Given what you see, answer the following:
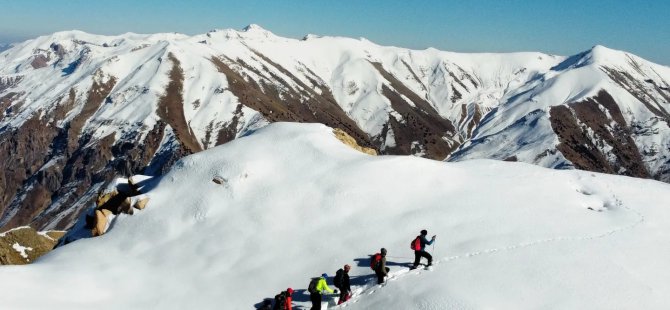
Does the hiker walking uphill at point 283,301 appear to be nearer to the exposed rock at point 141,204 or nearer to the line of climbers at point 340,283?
the line of climbers at point 340,283

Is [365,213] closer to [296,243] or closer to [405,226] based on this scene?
[405,226]

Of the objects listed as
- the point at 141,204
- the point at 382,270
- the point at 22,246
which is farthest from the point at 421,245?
the point at 22,246

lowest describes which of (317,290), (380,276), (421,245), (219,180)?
(219,180)

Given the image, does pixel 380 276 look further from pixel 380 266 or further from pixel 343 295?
pixel 343 295

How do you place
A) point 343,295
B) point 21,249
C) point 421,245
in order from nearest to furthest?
point 343,295
point 421,245
point 21,249

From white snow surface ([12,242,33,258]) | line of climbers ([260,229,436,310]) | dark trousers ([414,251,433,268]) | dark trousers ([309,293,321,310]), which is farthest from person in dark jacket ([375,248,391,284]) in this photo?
white snow surface ([12,242,33,258])

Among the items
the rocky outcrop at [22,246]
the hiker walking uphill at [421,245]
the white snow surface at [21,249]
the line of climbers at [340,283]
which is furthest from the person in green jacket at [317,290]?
the white snow surface at [21,249]
